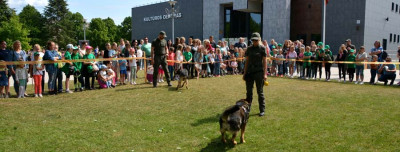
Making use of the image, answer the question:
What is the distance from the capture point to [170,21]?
45.9 meters

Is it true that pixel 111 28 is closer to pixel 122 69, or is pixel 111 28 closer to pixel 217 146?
pixel 122 69

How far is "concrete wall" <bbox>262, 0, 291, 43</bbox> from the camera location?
29922 millimetres

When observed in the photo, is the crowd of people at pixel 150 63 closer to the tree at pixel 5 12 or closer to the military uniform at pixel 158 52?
the military uniform at pixel 158 52

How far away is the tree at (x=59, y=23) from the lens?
60188 millimetres

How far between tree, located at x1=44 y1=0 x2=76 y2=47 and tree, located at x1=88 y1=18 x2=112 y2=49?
1412 cm

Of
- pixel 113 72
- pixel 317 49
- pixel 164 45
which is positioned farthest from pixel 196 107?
pixel 317 49

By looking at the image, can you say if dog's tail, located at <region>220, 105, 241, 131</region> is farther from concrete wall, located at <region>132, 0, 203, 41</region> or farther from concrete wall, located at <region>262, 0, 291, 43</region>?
concrete wall, located at <region>132, 0, 203, 41</region>

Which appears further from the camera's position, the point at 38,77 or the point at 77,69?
the point at 77,69

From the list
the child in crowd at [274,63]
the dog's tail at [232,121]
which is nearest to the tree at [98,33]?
the child in crowd at [274,63]

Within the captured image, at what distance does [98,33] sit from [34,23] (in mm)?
15146

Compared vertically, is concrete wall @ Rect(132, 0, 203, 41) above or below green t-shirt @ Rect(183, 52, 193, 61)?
above

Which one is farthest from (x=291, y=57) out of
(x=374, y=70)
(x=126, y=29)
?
(x=126, y=29)

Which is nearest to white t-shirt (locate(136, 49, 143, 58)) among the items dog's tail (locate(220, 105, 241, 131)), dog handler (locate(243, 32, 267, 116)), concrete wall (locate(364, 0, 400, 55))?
dog handler (locate(243, 32, 267, 116))

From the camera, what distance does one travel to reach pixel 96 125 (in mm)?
6066
